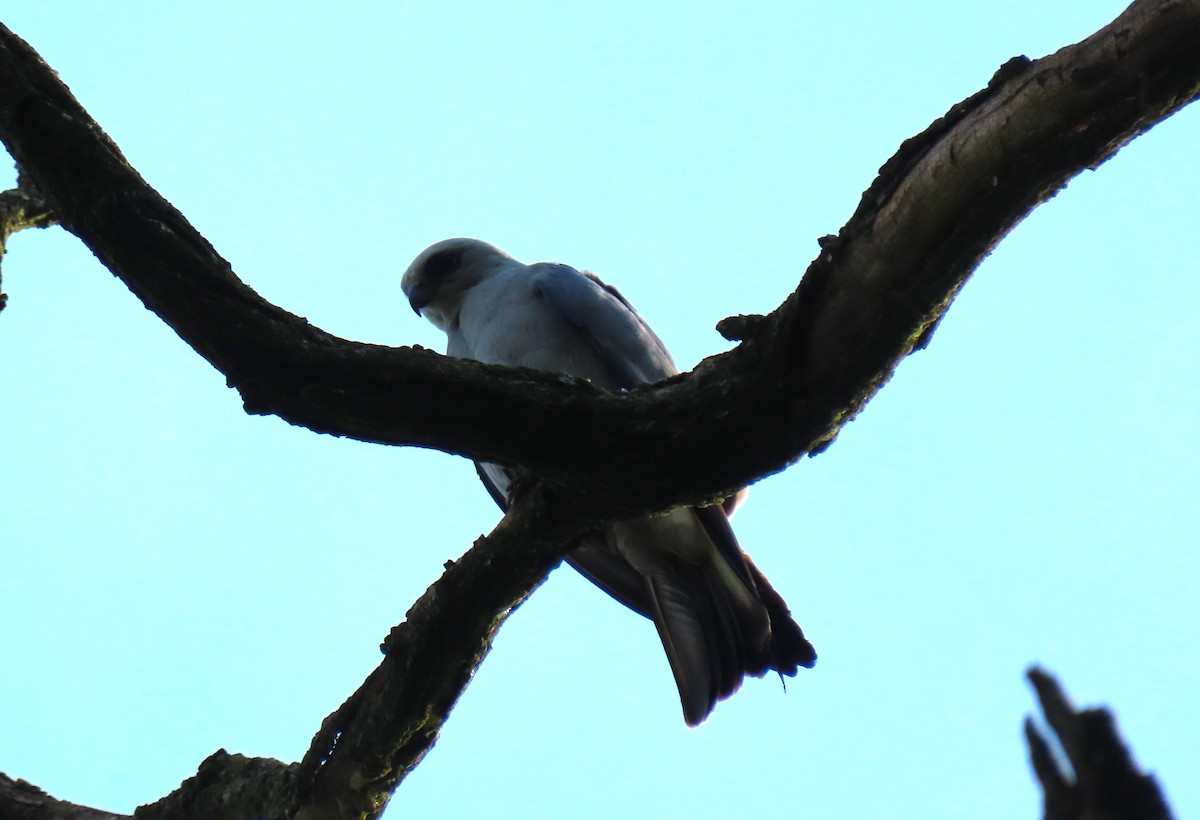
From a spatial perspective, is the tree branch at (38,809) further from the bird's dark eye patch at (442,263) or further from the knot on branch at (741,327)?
the bird's dark eye patch at (442,263)

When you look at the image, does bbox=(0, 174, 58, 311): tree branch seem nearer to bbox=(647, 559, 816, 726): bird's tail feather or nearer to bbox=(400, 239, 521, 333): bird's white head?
bbox=(400, 239, 521, 333): bird's white head

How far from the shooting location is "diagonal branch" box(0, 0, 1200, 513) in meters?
2.98

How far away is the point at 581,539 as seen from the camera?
13.2 ft

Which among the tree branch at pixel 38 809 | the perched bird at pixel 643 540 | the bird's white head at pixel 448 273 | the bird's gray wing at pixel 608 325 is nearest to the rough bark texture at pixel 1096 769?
the perched bird at pixel 643 540

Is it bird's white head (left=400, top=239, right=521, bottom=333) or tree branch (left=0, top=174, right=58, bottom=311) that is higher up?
bird's white head (left=400, top=239, right=521, bottom=333)

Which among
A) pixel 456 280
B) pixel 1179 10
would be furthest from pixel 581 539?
pixel 456 280

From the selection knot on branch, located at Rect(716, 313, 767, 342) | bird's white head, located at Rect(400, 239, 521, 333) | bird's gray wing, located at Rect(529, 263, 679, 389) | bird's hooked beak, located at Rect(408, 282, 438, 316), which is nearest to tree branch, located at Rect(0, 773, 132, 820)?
knot on branch, located at Rect(716, 313, 767, 342)

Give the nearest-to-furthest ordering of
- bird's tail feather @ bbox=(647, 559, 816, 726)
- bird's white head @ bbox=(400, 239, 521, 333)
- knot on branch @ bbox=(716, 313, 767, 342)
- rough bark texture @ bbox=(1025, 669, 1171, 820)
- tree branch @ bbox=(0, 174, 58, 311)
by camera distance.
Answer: rough bark texture @ bbox=(1025, 669, 1171, 820)
knot on branch @ bbox=(716, 313, 767, 342)
bird's tail feather @ bbox=(647, 559, 816, 726)
tree branch @ bbox=(0, 174, 58, 311)
bird's white head @ bbox=(400, 239, 521, 333)

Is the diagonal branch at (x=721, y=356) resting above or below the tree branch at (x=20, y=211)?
below

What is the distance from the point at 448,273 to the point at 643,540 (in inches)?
120

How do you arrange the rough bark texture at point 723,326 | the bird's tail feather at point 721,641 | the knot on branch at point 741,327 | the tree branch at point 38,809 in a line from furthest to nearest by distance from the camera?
1. the bird's tail feather at point 721,641
2. the tree branch at point 38,809
3. the knot on branch at point 741,327
4. the rough bark texture at point 723,326

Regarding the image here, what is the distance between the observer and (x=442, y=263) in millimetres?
8070

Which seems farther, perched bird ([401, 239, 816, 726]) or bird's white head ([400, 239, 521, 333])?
bird's white head ([400, 239, 521, 333])

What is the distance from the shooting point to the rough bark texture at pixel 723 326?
2.96 m
